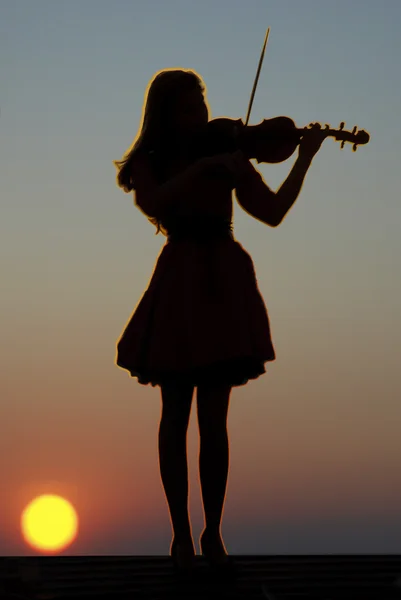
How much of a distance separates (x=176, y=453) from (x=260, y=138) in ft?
5.57

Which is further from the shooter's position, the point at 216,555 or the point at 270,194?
the point at 270,194

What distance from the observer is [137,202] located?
216 inches

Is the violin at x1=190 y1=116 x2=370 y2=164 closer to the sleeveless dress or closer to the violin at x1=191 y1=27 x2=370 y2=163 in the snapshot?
the violin at x1=191 y1=27 x2=370 y2=163

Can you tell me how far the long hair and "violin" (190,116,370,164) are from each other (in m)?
0.19

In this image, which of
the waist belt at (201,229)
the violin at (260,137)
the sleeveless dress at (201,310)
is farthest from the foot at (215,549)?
the violin at (260,137)

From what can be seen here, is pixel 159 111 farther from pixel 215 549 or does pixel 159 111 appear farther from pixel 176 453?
pixel 215 549
